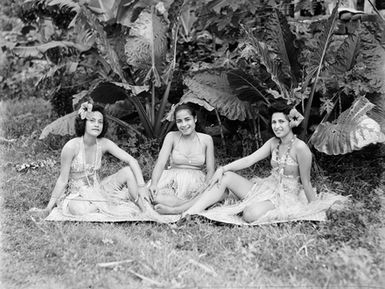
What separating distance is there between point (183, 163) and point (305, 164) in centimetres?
104

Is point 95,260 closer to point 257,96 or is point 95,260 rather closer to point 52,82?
point 257,96

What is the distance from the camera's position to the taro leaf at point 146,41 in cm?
565

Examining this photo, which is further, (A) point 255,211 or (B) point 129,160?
(B) point 129,160

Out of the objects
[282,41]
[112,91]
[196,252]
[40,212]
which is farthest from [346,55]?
[40,212]

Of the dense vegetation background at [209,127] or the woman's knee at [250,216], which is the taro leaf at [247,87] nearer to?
the dense vegetation background at [209,127]

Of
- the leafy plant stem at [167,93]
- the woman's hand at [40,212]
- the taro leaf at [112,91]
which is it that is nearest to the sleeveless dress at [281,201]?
the woman's hand at [40,212]

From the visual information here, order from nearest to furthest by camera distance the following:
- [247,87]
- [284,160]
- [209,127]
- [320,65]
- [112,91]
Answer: [284,160]
[320,65]
[247,87]
[112,91]
[209,127]

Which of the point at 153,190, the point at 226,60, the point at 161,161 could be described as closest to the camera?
the point at 153,190

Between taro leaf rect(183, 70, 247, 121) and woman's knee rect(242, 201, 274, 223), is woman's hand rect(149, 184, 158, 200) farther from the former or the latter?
taro leaf rect(183, 70, 247, 121)

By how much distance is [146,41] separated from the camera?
569 cm

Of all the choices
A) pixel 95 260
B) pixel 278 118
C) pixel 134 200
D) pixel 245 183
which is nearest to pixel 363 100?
pixel 278 118

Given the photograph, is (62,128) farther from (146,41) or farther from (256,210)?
(256,210)

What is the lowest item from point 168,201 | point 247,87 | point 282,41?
point 168,201

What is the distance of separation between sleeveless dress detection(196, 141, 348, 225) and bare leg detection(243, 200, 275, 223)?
0.04 m
